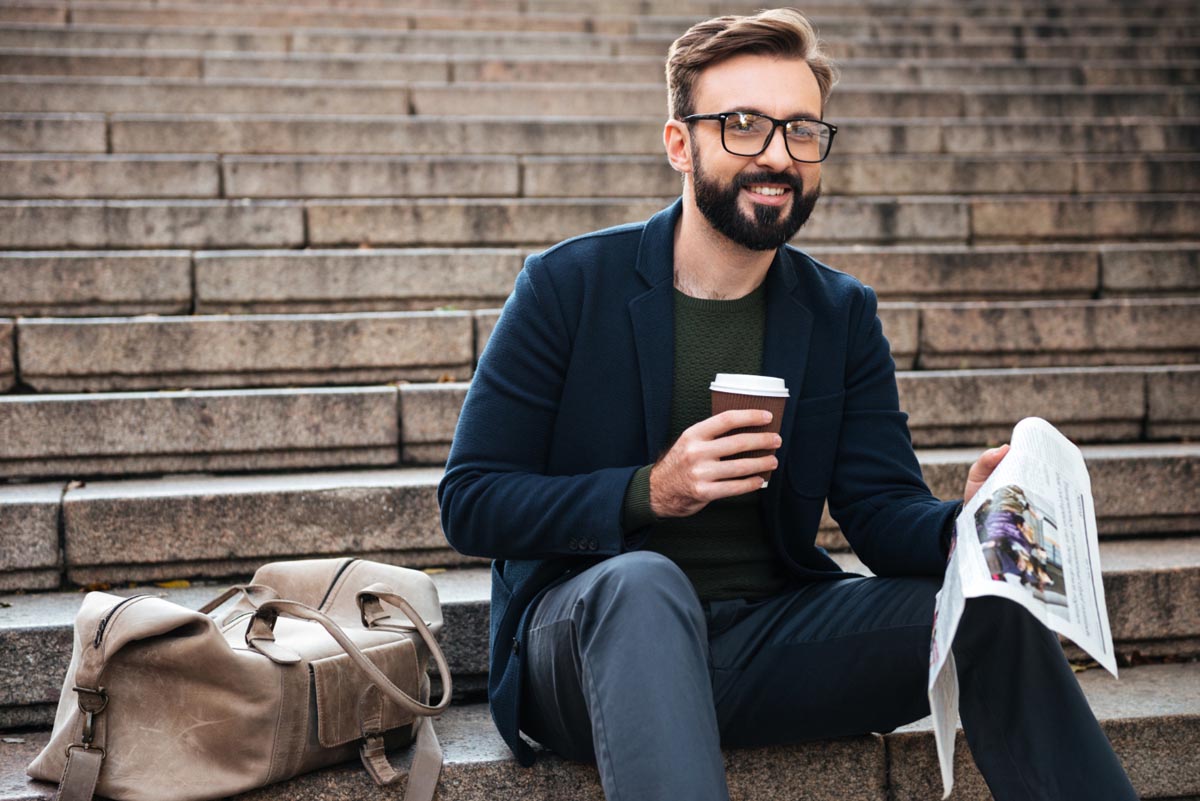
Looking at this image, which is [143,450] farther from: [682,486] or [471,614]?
[682,486]

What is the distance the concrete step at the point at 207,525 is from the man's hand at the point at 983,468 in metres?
1.40

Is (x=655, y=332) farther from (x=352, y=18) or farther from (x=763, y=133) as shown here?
(x=352, y=18)

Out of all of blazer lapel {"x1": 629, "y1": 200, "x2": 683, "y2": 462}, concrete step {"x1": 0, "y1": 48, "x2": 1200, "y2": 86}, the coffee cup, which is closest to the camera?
the coffee cup

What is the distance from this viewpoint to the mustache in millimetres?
2346

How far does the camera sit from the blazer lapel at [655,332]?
239 cm

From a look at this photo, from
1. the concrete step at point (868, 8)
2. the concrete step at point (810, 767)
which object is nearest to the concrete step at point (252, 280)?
the concrete step at point (810, 767)

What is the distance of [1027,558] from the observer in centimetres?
190

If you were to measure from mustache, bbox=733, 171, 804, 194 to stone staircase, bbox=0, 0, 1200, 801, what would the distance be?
46.4 inches

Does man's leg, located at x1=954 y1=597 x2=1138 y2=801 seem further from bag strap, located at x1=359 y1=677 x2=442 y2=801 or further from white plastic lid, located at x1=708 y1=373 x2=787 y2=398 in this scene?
bag strap, located at x1=359 y1=677 x2=442 y2=801

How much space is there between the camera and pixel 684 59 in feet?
7.93

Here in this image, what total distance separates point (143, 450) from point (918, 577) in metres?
2.39

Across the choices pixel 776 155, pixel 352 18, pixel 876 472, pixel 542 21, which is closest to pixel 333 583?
pixel 876 472

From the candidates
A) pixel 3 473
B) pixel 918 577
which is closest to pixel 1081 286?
pixel 918 577

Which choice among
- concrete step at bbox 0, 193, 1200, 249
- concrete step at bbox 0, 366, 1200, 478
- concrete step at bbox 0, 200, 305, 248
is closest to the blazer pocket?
concrete step at bbox 0, 366, 1200, 478
